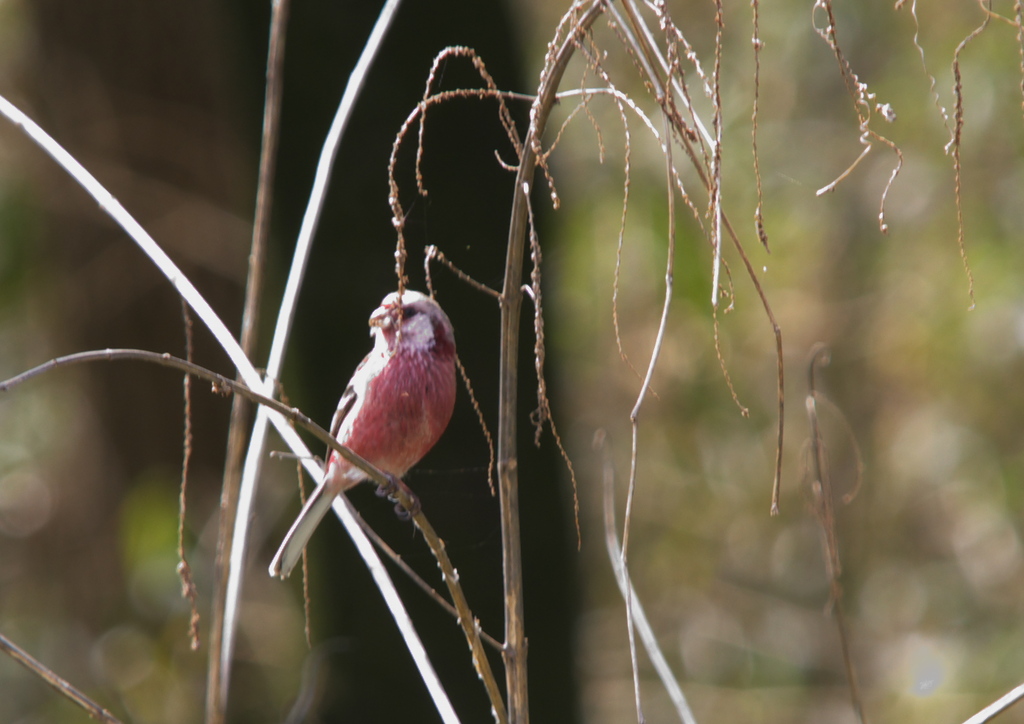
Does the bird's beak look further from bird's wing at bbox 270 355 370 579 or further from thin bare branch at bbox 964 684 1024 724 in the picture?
thin bare branch at bbox 964 684 1024 724

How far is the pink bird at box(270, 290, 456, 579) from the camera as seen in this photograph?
5.52 feet

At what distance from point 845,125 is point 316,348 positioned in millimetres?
4814

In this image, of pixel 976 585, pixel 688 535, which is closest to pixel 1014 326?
pixel 976 585

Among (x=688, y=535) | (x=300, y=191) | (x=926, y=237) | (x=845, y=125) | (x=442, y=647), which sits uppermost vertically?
(x=845, y=125)

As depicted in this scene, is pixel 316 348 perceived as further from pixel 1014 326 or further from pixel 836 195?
pixel 836 195

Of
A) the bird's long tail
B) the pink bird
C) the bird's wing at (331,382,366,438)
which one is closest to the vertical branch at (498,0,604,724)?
the pink bird

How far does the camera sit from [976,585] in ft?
20.3

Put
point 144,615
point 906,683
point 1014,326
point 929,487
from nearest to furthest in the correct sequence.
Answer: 1. point 144,615
2. point 1014,326
3. point 906,683
4. point 929,487

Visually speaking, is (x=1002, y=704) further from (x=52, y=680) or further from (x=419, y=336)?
(x=52, y=680)

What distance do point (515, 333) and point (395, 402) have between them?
0.49m

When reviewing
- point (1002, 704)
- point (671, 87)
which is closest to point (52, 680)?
point (671, 87)

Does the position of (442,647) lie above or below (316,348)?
below

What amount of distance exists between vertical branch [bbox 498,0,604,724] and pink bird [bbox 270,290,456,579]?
0.90 feet

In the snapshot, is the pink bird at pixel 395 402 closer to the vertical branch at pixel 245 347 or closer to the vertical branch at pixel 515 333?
the vertical branch at pixel 245 347
